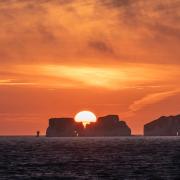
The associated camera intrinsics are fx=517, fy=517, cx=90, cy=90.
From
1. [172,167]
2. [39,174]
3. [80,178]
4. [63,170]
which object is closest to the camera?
[80,178]

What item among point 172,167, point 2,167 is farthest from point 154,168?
point 2,167

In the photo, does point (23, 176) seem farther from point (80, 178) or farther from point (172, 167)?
point (172, 167)

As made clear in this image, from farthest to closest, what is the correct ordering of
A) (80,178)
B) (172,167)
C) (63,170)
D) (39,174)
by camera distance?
(172,167)
(63,170)
(39,174)
(80,178)

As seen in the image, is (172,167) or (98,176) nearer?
(98,176)

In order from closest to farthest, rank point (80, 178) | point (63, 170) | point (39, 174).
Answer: point (80, 178) → point (39, 174) → point (63, 170)

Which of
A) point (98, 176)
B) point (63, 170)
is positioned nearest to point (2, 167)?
point (63, 170)

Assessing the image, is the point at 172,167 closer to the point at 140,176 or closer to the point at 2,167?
the point at 140,176

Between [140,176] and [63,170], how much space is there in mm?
16189

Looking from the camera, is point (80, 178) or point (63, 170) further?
point (63, 170)

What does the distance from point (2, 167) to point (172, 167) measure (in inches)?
1250

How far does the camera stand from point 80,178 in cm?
7681

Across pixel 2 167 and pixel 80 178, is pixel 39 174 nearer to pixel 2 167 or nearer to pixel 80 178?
pixel 80 178

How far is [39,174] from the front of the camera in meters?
82.2

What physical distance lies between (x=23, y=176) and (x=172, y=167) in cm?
3033
